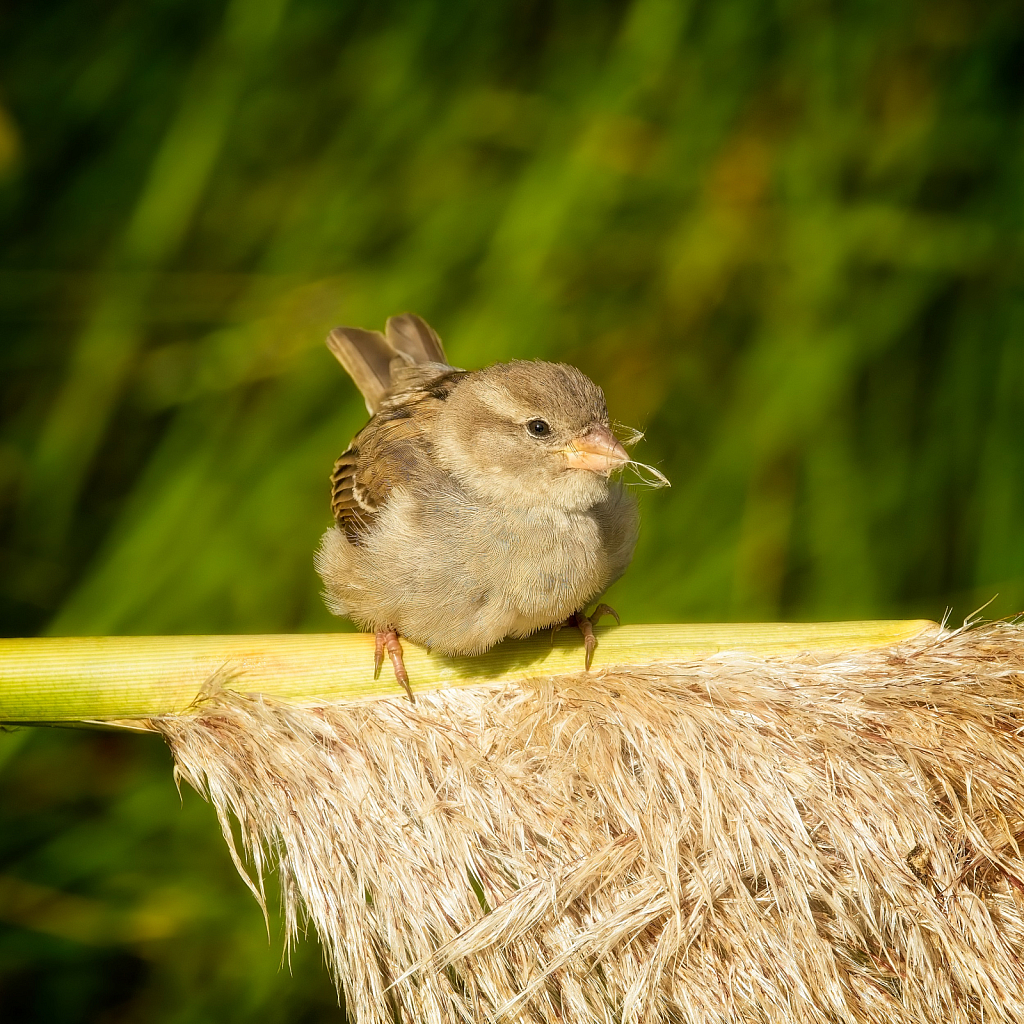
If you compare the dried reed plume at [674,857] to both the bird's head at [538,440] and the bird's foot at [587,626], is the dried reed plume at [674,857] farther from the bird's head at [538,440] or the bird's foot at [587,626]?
the bird's head at [538,440]

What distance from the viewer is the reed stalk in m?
1.59

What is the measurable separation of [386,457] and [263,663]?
3.53ft

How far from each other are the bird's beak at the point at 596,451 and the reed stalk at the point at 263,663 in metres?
0.45

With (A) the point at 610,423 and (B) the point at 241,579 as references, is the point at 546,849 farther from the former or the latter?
(B) the point at 241,579

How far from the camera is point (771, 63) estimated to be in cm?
298

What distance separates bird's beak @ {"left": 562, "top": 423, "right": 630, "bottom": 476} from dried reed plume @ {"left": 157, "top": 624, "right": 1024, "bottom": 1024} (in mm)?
771

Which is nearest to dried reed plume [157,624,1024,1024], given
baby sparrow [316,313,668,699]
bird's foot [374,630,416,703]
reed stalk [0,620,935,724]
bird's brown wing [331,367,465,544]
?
reed stalk [0,620,935,724]

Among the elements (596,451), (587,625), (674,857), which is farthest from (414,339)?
(674,857)

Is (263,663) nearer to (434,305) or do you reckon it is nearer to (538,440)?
(538,440)

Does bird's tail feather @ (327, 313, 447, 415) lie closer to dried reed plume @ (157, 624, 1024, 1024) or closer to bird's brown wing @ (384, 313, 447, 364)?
bird's brown wing @ (384, 313, 447, 364)

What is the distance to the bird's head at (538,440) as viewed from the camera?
7.88ft

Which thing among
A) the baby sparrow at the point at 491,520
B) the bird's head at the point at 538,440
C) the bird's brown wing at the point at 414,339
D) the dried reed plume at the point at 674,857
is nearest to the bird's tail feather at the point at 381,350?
the bird's brown wing at the point at 414,339

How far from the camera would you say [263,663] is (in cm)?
177

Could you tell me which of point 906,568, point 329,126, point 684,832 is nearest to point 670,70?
point 329,126
